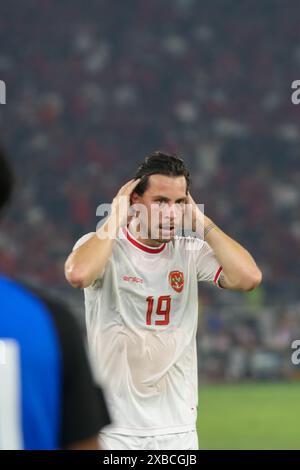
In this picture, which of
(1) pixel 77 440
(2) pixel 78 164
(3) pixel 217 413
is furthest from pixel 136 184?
(2) pixel 78 164

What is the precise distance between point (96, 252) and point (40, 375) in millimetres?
2865

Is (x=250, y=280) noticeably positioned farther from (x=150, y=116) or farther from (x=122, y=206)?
(x=150, y=116)

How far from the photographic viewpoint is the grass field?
36.4 ft

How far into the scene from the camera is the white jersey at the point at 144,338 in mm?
4688

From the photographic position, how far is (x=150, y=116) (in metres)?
21.0

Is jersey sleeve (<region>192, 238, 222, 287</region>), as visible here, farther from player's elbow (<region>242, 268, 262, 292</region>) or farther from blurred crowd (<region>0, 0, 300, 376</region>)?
blurred crowd (<region>0, 0, 300, 376</region>)

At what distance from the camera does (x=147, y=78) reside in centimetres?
2183

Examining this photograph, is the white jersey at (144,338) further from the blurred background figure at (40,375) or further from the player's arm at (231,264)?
the blurred background figure at (40,375)

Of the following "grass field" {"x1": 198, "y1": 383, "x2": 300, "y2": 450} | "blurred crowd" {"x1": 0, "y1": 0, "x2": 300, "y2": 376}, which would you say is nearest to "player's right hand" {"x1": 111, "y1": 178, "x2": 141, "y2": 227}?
"grass field" {"x1": 198, "y1": 383, "x2": 300, "y2": 450}

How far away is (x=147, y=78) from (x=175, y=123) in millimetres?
1408

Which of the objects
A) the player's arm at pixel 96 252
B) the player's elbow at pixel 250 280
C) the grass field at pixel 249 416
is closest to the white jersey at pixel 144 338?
the player's arm at pixel 96 252

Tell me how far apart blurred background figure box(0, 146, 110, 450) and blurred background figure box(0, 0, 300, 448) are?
48.4 feet

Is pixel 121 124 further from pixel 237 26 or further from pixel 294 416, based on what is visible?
pixel 294 416

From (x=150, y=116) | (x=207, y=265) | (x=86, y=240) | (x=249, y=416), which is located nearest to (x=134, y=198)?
(x=86, y=240)
